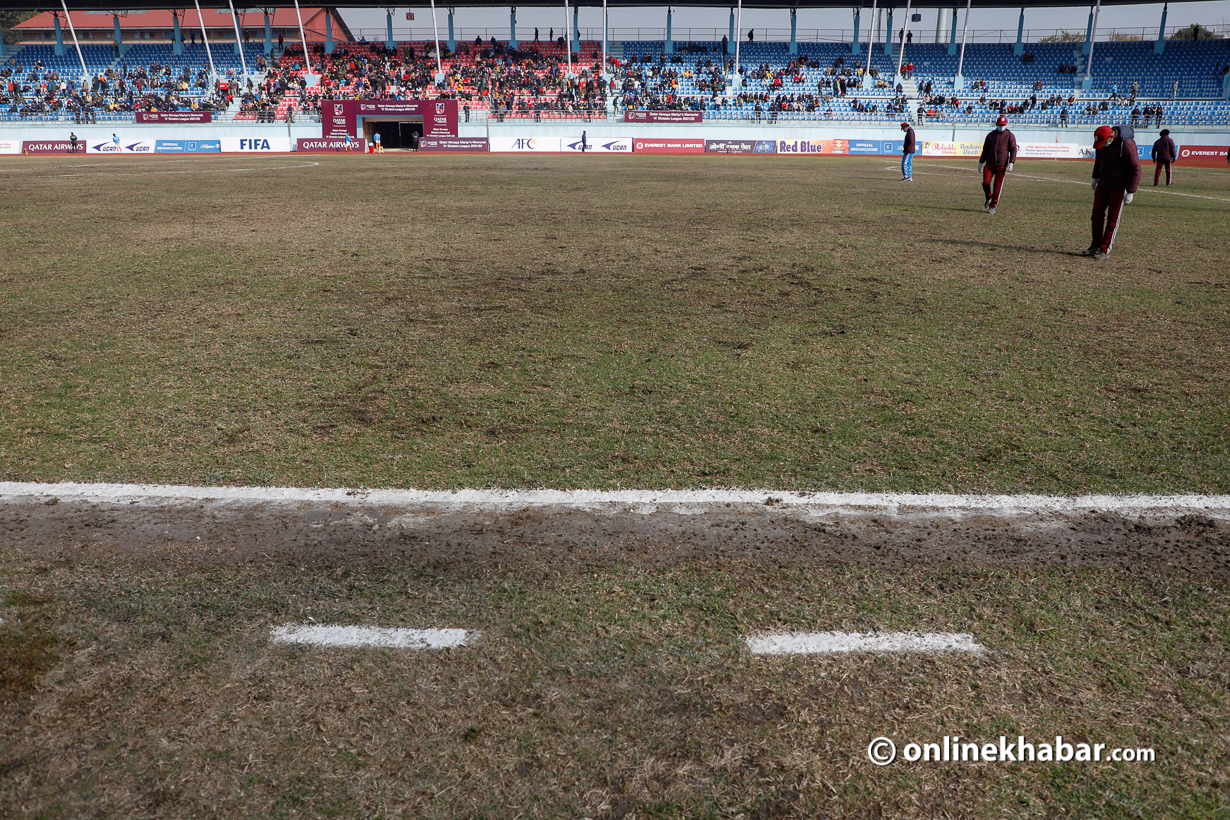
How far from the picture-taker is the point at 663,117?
4528cm

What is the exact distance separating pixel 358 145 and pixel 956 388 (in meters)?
45.8

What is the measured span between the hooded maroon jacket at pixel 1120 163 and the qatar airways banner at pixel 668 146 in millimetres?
36411

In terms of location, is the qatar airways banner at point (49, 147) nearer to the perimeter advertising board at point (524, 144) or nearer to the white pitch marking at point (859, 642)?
the perimeter advertising board at point (524, 144)

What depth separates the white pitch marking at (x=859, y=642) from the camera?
2441 millimetres

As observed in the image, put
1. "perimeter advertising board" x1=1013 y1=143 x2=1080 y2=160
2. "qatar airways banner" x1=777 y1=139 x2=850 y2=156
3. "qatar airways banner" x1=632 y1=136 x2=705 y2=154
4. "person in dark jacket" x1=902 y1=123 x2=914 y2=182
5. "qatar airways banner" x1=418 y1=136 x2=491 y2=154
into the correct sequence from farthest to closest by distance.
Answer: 1. "qatar airways banner" x1=418 y1=136 x2=491 y2=154
2. "qatar airways banner" x1=632 y1=136 x2=705 y2=154
3. "qatar airways banner" x1=777 y1=139 x2=850 y2=156
4. "perimeter advertising board" x1=1013 y1=143 x2=1080 y2=160
5. "person in dark jacket" x1=902 y1=123 x2=914 y2=182

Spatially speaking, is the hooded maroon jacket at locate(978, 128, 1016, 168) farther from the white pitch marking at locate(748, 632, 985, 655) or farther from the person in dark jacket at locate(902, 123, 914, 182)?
the white pitch marking at locate(748, 632, 985, 655)

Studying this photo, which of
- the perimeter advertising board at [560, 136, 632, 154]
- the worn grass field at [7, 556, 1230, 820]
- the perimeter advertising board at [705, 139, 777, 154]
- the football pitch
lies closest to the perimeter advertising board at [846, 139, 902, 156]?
the perimeter advertising board at [705, 139, 777, 154]

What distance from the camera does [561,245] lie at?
10.8m

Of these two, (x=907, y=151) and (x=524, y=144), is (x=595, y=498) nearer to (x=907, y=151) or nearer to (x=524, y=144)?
(x=907, y=151)

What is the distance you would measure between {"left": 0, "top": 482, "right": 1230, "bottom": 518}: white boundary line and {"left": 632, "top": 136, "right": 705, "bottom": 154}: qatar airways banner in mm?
43666

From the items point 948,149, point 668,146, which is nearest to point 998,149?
point 948,149

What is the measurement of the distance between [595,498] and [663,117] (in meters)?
45.4

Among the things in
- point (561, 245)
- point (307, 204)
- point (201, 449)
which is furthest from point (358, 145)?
point (201, 449)

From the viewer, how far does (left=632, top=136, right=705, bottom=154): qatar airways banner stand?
44625 millimetres
